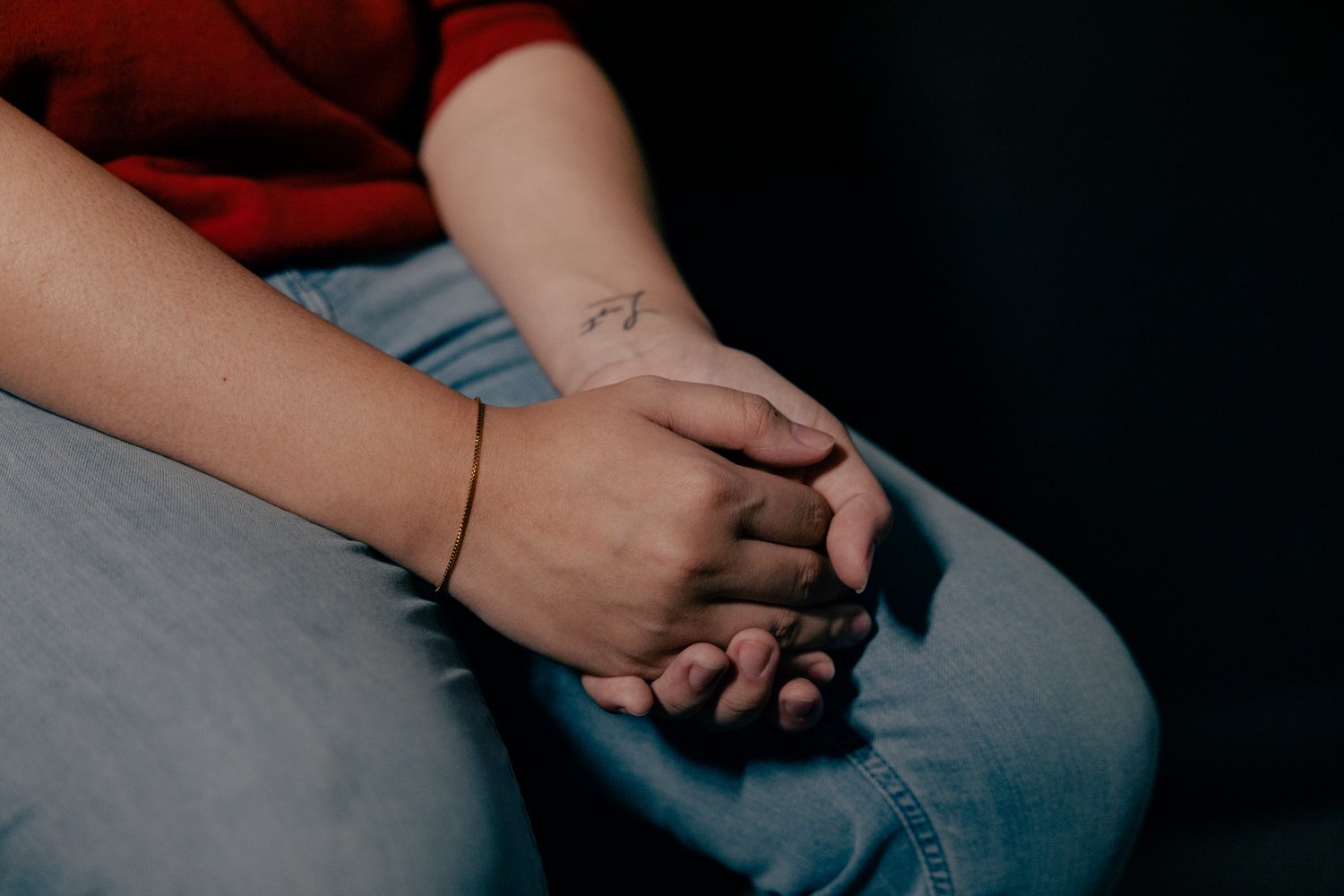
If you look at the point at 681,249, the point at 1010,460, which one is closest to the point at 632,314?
the point at 681,249

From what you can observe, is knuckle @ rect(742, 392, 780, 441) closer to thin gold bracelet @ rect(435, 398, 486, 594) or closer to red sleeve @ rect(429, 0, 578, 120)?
thin gold bracelet @ rect(435, 398, 486, 594)

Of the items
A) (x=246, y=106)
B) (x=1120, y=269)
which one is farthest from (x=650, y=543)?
(x=1120, y=269)

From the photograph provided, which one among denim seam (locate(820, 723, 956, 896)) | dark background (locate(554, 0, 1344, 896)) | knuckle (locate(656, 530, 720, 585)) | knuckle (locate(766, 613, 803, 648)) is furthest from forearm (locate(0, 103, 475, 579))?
dark background (locate(554, 0, 1344, 896))

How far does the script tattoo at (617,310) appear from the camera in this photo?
2.65ft

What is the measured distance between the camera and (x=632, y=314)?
2.66 feet

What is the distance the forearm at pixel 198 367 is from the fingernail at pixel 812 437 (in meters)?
0.25

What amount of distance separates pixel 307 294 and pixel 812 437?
0.45 m

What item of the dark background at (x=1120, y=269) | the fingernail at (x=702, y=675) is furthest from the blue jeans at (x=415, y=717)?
the dark background at (x=1120, y=269)

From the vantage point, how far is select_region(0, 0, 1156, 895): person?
471mm

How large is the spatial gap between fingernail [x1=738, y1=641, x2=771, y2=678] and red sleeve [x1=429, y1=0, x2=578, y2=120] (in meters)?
0.69

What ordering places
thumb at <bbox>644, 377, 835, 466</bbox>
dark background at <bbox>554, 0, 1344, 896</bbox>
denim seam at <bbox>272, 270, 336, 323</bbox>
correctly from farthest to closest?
dark background at <bbox>554, 0, 1344, 896</bbox> → denim seam at <bbox>272, 270, 336, 323</bbox> → thumb at <bbox>644, 377, 835, 466</bbox>

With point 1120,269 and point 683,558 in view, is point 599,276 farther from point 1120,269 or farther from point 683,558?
point 1120,269

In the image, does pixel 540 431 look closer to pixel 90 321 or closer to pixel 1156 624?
pixel 90 321

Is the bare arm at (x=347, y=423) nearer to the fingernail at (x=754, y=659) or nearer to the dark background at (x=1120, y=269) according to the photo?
the fingernail at (x=754, y=659)
